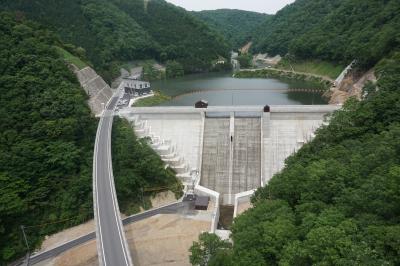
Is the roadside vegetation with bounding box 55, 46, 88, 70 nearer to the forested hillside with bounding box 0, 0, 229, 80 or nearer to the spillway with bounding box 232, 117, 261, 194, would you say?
the forested hillside with bounding box 0, 0, 229, 80

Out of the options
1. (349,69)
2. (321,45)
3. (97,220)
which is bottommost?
(97,220)

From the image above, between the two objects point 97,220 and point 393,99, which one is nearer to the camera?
point 97,220

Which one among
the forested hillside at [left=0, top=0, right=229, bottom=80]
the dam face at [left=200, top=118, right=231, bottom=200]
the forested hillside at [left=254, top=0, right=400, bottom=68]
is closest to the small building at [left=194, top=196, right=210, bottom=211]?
the dam face at [left=200, top=118, right=231, bottom=200]

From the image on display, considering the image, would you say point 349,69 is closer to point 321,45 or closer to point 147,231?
point 321,45

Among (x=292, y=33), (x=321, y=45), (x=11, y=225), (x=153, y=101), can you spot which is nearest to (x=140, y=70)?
(x=153, y=101)

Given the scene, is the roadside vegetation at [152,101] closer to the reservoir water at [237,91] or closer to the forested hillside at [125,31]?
the reservoir water at [237,91]

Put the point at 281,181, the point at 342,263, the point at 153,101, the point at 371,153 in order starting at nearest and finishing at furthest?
the point at 342,263, the point at 371,153, the point at 281,181, the point at 153,101
